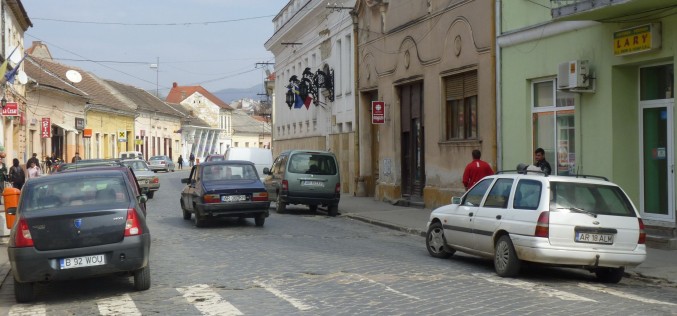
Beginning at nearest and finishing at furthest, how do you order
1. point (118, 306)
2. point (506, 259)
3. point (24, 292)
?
point (118, 306)
point (24, 292)
point (506, 259)

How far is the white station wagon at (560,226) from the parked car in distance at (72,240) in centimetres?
482

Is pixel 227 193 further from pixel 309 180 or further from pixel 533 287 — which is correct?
pixel 533 287

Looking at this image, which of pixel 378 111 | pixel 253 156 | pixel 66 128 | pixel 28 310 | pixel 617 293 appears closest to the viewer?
pixel 28 310

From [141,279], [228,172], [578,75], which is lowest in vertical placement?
Result: [141,279]

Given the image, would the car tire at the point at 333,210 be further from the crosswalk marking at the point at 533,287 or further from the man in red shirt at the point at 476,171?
the crosswalk marking at the point at 533,287

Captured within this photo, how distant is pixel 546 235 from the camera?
35.3 feet

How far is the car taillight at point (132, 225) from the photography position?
10070 mm

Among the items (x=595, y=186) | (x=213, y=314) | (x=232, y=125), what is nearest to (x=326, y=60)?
(x=595, y=186)

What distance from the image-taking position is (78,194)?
10641mm

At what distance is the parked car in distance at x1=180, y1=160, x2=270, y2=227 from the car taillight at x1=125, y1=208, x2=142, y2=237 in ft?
27.4

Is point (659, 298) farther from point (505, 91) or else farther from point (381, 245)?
point (505, 91)

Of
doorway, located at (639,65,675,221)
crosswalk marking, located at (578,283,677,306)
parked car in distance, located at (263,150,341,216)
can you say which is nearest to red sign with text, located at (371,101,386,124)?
parked car in distance, located at (263,150,341,216)

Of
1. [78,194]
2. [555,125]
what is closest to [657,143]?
[555,125]

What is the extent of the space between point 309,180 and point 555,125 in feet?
25.9
